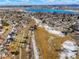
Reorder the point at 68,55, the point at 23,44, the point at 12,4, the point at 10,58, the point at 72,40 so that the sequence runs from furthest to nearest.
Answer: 1. the point at 12,4
2. the point at 72,40
3. the point at 23,44
4. the point at 68,55
5. the point at 10,58

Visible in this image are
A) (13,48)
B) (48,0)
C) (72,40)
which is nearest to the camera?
(13,48)

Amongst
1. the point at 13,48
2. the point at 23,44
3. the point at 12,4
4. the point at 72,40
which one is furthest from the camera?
the point at 12,4

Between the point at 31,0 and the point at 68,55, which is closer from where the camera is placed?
the point at 68,55

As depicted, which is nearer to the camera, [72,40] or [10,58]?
[10,58]

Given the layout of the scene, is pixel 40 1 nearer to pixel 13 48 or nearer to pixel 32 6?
pixel 32 6

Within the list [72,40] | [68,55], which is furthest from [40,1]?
[68,55]

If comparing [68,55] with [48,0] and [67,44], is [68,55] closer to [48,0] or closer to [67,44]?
[67,44]

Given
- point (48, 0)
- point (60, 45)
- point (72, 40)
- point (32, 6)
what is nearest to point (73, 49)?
point (60, 45)

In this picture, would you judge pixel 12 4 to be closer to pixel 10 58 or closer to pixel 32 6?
pixel 32 6

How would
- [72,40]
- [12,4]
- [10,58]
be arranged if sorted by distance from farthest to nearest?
1. [12,4]
2. [72,40]
3. [10,58]
